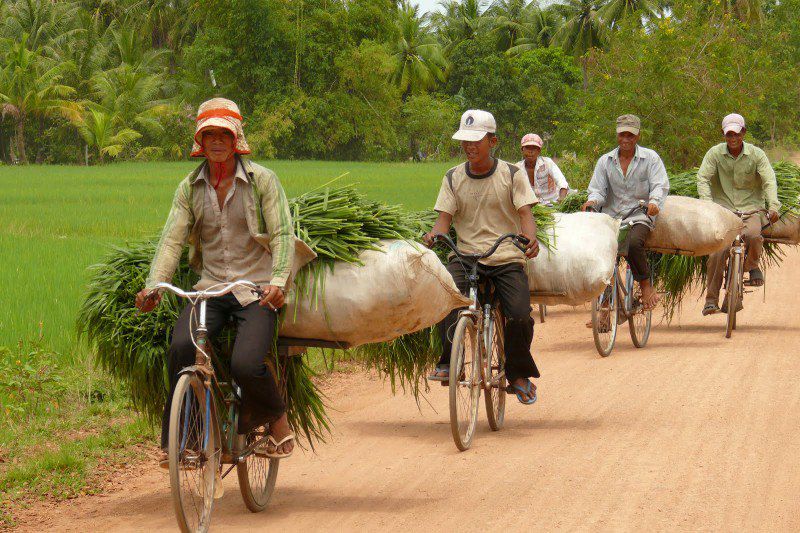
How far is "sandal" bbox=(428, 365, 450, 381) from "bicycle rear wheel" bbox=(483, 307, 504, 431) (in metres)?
0.26

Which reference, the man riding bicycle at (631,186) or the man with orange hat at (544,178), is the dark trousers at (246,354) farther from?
the man with orange hat at (544,178)

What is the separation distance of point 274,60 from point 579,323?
45.9 meters

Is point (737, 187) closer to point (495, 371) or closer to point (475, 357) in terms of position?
point (495, 371)

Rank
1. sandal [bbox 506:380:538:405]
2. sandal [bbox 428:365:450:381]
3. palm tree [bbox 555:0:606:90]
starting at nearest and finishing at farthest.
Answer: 1. sandal [bbox 428:365:450:381]
2. sandal [bbox 506:380:538:405]
3. palm tree [bbox 555:0:606:90]

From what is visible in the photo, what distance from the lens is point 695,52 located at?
23812 millimetres

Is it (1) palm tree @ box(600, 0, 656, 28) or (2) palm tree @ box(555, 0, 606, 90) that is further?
(2) palm tree @ box(555, 0, 606, 90)

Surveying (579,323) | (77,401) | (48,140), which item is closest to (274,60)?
(48,140)

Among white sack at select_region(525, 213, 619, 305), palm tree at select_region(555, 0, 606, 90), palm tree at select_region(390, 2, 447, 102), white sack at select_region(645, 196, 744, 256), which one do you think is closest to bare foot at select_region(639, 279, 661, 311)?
white sack at select_region(645, 196, 744, 256)

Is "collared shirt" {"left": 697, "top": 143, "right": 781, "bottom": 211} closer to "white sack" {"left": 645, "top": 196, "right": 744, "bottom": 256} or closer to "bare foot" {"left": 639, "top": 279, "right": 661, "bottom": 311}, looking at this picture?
"white sack" {"left": 645, "top": 196, "right": 744, "bottom": 256}

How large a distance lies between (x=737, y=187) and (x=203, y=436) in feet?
26.0

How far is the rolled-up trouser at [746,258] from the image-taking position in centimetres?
1157

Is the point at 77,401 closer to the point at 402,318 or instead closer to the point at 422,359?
the point at 422,359

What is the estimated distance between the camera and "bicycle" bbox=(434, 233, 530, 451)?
270 inches

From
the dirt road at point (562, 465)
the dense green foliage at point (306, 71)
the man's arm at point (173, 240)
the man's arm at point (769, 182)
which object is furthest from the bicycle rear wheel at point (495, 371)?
the dense green foliage at point (306, 71)
